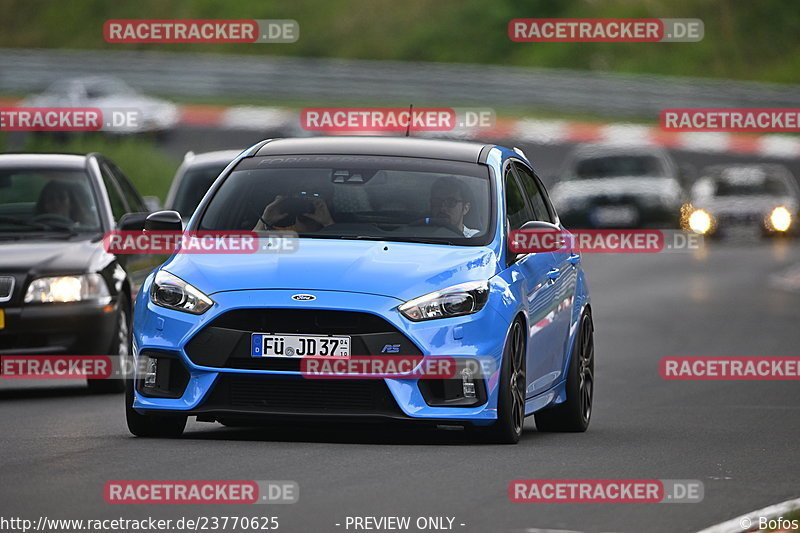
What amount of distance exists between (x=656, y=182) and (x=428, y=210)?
2490cm

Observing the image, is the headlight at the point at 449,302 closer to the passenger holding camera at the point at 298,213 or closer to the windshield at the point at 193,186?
the passenger holding camera at the point at 298,213

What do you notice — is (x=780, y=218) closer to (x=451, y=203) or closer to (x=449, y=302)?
(x=451, y=203)

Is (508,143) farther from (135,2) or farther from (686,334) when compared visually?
(135,2)

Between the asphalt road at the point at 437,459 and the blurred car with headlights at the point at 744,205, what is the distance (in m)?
21.3

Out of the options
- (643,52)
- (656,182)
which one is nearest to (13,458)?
(656,182)

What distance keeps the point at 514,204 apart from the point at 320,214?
46.9 inches

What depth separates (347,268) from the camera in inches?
405

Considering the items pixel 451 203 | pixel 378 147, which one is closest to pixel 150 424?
pixel 451 203

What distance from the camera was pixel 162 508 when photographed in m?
8.09

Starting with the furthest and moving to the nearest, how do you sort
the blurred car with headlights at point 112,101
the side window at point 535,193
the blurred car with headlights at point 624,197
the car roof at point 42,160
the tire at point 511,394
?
1. the blurred car with headlights at point 112,101
2. the blurred car with headlights at point 624,197
3. the car roof at point 42,160
4. the side window at point 535,193
5. the tire at point 511,394

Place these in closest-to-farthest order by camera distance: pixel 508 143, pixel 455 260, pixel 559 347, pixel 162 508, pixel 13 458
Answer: pixel 162 508
pixel 13 458
pixel 455 260
pixel 559 347
pixel 508 143

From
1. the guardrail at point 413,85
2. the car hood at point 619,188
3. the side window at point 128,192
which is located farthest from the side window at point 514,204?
the guardrail at point 413,85

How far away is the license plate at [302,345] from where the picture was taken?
10070 mm

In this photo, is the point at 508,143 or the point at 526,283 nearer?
the point at 526,283
